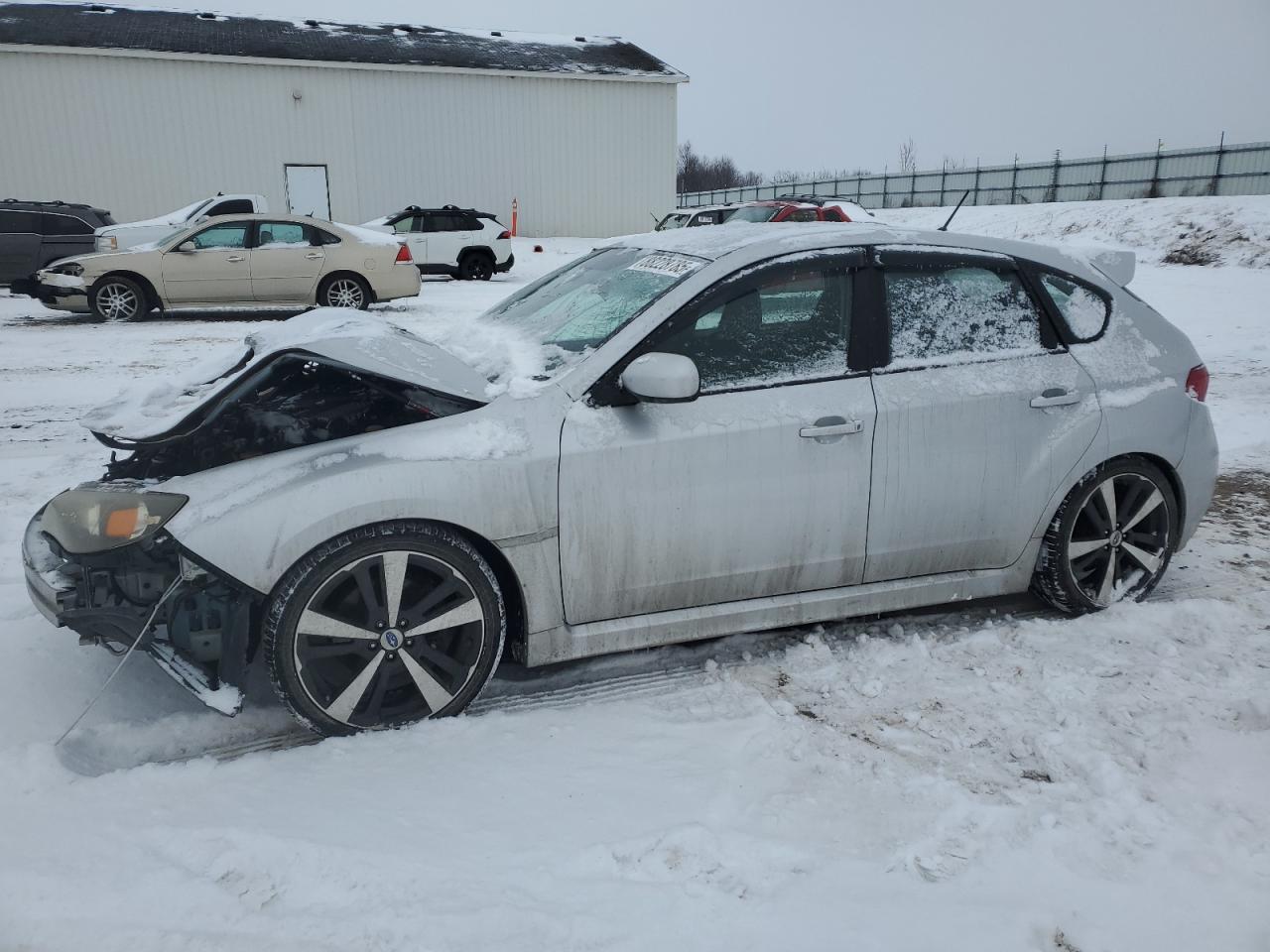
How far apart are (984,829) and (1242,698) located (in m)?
1.33

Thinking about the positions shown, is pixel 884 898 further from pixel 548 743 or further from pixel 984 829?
pixel 548 743

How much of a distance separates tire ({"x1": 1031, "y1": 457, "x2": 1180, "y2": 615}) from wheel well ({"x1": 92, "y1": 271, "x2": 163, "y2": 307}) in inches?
485

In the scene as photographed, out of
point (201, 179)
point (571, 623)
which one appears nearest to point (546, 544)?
point (571, 623)

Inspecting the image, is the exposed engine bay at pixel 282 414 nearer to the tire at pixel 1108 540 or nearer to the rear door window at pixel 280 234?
the tire at pixel 1108 540

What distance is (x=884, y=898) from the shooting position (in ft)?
7.79

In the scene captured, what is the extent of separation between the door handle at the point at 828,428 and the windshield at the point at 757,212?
15671 millimetres

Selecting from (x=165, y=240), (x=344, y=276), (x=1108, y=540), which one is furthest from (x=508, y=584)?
(x=165, y=240)

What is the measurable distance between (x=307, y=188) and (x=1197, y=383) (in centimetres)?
2479

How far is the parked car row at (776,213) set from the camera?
18297 mm

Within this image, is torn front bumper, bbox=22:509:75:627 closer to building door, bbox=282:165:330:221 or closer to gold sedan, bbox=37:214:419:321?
gold sedan, bbox=37:214:419:321

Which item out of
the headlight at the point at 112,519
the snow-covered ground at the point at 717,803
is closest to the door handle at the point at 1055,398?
the snow-covered ground at the point at 717,803

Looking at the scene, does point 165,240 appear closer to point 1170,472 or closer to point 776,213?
point 776,213

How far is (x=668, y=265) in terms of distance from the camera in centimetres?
362

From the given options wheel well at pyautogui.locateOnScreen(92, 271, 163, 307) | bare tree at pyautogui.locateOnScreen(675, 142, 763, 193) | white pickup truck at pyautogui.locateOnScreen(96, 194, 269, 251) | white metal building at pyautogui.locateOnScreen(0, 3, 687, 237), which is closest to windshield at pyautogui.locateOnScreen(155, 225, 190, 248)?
white pickup truck at pyautogui.locateOnScreen(96, 194, 269, 251)
